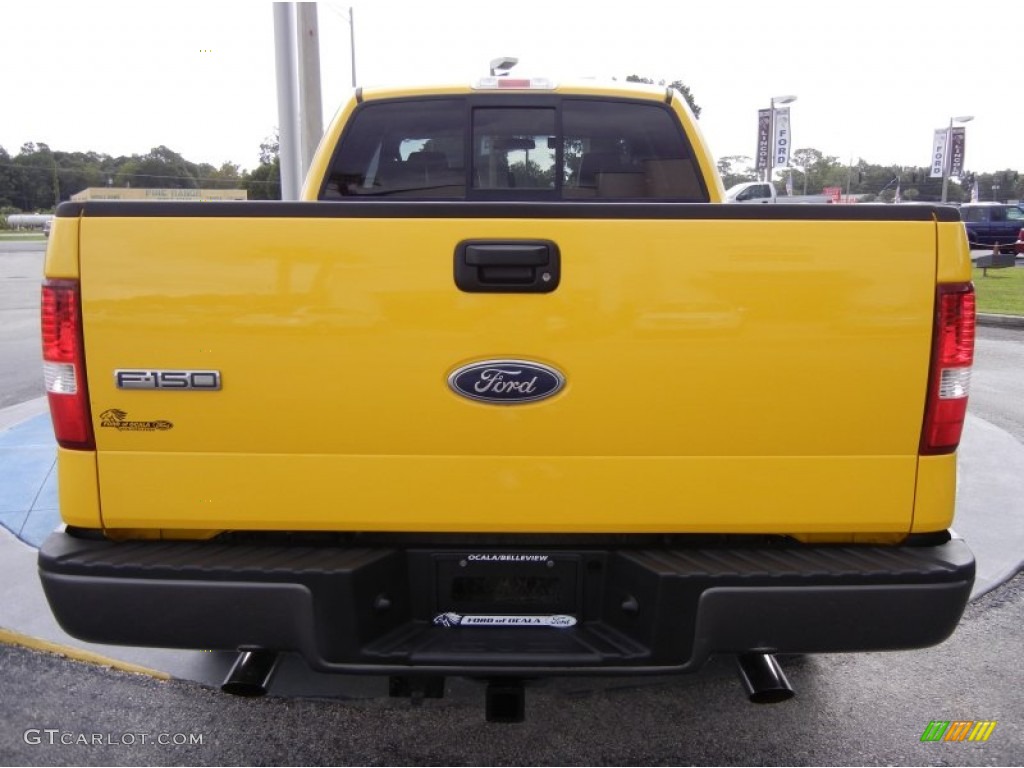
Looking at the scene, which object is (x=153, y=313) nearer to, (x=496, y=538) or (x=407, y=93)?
(x=496, y=538)

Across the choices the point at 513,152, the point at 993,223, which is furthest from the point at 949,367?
the point at 993,223

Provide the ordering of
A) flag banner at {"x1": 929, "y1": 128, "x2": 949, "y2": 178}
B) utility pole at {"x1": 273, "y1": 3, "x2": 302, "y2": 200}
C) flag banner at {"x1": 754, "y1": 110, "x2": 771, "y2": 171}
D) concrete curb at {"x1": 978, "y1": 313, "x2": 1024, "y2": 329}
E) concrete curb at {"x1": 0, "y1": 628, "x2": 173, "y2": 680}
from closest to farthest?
concrete curb at {"x1": 0, "y1": 628, "x2": 173, "y2": 680}, utility pole at {"x1": 273, "y1": 3, "x2": 302, "y2": 200}, concrete curb at {"x1": 978, "y1": 313, "x2": 1024, "y2": 329}, flag banner at {"x1": 754, "y1": 110, "x2": 771, "y2": 171}, flag banner at {"x1": 929, "y1": 128, "x2": 949, "y2": 178}

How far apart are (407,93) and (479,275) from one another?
229 centimetres

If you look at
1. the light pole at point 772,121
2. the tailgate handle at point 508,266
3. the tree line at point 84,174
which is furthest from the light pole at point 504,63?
the tree line at point 84,174

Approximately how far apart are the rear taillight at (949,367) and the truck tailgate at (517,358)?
5cm

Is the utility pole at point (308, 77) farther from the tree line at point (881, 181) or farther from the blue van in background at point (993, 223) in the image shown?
the tree line at point (881, 181)

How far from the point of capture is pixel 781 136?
35125 mm

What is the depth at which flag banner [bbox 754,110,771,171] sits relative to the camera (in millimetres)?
35594

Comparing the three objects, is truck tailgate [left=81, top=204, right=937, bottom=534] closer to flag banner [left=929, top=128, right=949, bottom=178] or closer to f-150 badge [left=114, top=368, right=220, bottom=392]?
f-150 badge [left=114, top=368, right=220, bottom=392]

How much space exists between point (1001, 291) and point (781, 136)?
61.7 ft

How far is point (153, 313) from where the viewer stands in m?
2.11

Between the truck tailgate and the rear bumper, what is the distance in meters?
0.11

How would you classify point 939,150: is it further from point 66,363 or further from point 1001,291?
point 66,363

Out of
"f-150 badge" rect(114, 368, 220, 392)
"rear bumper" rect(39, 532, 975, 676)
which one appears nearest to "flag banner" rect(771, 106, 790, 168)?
"rear bumper" rect(39, 532, 975, 676)
